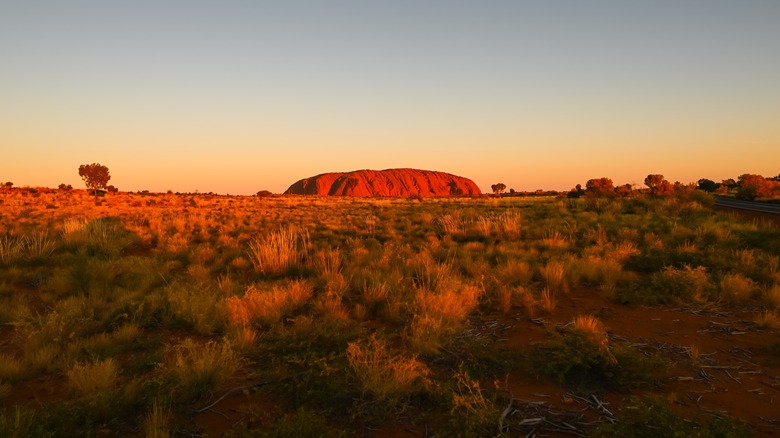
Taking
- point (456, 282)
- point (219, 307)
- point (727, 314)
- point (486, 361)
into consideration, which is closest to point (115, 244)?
point (219, 307)

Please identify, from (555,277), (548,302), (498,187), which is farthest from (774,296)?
(498,187)

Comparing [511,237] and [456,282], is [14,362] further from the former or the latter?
[511,237]

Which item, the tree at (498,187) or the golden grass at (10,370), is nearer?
the golden grass at (10,370)

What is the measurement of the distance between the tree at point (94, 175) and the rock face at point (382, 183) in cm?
8046

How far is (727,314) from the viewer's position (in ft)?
21.6

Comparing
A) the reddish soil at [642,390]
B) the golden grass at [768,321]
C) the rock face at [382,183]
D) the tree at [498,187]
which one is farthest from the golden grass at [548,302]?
the rock face at [382,183]

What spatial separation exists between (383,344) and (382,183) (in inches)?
5576

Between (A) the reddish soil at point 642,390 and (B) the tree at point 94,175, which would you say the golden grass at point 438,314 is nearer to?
(A) the reddish soil at point 642,390

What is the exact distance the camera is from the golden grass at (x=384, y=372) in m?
4.07

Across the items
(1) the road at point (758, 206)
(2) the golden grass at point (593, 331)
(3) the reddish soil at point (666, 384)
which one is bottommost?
(3) the reddish soil at point (666, 384)

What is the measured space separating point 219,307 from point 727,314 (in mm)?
8284

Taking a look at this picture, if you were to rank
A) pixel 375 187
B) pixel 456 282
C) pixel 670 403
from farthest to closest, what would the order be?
pixel 375 187 < pixel 456 282 < pixel 670 403

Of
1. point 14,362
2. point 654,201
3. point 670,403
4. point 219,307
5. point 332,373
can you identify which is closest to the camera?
point 670,403

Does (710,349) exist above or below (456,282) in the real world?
below
